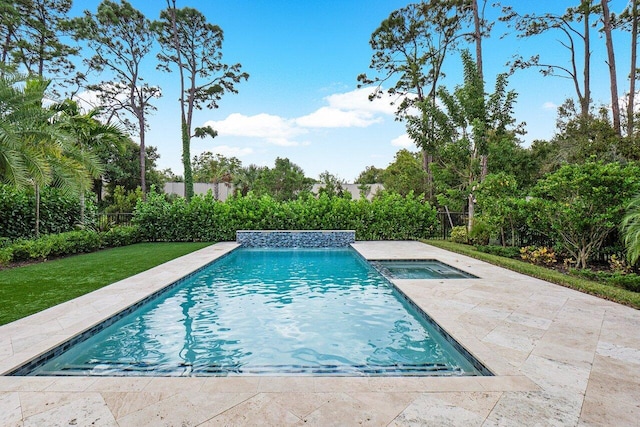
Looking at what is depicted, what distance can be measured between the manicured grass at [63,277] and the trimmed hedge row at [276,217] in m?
3.38

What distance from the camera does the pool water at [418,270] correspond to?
7.02 m

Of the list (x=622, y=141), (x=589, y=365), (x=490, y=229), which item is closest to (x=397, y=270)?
(x=490, y=229)

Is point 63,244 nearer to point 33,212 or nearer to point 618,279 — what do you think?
point 33,212

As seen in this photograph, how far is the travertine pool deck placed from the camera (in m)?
2.18

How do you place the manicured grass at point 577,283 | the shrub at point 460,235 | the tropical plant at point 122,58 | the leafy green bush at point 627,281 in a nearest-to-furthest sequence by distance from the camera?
the manicured grass at point 577,283
the leafy green bush at point 627,281
the shrub at point 460,235
the tropical plant at point 122,58

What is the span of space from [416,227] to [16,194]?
42.4ft

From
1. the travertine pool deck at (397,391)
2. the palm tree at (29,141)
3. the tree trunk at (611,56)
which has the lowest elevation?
the travertine pool deck at (397,391)

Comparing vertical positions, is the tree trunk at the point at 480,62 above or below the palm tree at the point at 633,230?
above

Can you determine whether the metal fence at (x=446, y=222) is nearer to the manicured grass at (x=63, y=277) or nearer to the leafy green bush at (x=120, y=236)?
the manicured grass at (x=63, y=277)

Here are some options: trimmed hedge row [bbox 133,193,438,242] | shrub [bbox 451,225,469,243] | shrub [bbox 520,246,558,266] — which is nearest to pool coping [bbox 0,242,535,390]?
shrub [bbox 520,246,558,266]

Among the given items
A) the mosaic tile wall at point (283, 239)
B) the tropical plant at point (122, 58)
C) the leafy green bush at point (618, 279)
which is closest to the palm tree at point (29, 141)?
the mosaic tile wall at point (283, 239)

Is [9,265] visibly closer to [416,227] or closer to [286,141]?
[416,227]

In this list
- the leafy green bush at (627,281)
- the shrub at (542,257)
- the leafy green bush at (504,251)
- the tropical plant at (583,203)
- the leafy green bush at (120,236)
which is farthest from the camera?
the leafy green bush at (120,236)

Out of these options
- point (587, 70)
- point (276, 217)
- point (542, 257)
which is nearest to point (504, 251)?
point (542, 257)
